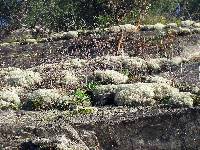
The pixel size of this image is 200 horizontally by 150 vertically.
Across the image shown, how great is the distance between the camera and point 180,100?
69.6 ft

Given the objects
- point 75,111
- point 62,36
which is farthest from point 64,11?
point 75,111

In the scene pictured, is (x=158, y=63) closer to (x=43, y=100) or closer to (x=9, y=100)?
(x=43, y=100)

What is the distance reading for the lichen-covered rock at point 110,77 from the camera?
87.6 ft

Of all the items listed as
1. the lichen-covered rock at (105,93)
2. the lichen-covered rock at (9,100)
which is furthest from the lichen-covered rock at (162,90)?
the lichen-covered rock at (9,100)

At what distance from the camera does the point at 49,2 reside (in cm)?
7894

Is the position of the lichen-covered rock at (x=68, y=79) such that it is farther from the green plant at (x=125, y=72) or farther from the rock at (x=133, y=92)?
the green plant at (x=125, y=72)

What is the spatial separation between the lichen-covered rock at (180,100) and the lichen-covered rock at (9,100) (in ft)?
20.6

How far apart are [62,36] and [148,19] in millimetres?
13357

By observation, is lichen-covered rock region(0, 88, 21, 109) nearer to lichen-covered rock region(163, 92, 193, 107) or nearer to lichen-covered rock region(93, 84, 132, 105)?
lichen-covered rock region(93, 84, 132, 105)

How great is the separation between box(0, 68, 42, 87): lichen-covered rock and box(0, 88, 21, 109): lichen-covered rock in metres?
2.72

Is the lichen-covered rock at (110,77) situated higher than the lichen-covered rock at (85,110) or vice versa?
the lichen-covered rock at (85,110)

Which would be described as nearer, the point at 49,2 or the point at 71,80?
the point at 71,80

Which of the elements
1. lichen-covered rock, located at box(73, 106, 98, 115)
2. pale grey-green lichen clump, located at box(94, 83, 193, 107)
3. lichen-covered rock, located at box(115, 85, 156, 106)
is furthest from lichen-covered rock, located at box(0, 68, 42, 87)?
lichen-covered rock, located at box(73, 106, 98, 115)

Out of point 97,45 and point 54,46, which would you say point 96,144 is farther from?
point 54,46
